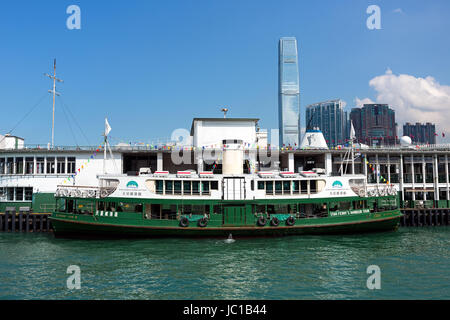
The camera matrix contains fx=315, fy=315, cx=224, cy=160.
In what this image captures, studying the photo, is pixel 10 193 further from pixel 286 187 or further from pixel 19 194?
pixel 286 187

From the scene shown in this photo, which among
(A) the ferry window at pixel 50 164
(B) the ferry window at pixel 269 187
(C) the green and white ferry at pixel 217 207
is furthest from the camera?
(A) the ferry window at pixel 50 164

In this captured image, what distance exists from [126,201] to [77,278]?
10.3 metres

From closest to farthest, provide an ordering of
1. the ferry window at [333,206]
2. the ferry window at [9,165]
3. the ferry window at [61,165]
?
the ferry window at [333,206]
the ferry window at [9,165]
the ferry window at [61,165]

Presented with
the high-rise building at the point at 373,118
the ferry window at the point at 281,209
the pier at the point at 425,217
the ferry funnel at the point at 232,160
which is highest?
the high-rise building at the point at 373,118

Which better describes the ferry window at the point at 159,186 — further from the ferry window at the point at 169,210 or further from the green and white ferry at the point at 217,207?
the ferry window at the point at 169,210

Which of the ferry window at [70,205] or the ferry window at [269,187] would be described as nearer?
the ferry window at [70,205]

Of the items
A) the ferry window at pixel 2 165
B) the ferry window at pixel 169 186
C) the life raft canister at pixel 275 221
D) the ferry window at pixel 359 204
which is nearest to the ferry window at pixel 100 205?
the ferry window at pixel 169 186

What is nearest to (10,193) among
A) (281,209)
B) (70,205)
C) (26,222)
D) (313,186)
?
(26,222)

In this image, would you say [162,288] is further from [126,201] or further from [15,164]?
[15,164]

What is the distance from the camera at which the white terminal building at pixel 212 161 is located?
105 ft

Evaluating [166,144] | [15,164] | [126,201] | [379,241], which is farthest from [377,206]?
[15,164]

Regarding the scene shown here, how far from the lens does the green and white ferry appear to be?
2220 centimetres

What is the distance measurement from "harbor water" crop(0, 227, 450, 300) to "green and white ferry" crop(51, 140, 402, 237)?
3.76ft

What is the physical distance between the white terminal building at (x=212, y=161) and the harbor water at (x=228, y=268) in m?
11.9
